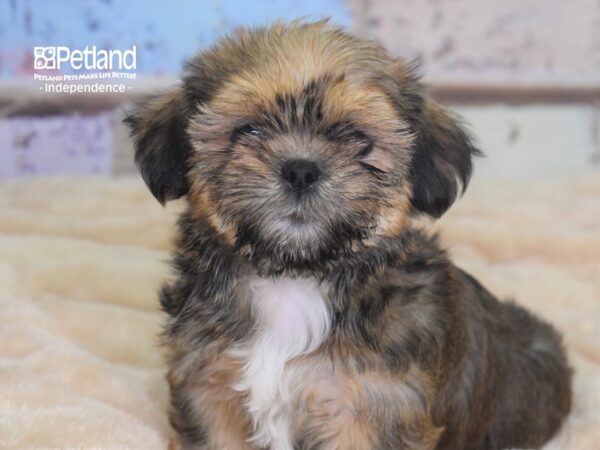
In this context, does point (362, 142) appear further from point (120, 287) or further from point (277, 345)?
point (120, 287)

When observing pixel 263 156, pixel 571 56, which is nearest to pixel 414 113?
pixel 263 156

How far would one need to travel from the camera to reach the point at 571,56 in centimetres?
576

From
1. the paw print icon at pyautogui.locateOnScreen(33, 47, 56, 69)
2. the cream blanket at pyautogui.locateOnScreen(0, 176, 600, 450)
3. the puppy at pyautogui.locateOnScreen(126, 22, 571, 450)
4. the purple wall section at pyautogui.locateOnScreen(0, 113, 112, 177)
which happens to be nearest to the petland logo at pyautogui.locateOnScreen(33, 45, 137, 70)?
the paw print icon at pyautogui.locateOnScreen(33, 47, 56, 69)

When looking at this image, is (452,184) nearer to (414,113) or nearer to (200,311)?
(414,113)

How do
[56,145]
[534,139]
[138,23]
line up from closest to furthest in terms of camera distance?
[138,23] < [56,145] < [534,139]

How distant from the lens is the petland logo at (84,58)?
5031 mm

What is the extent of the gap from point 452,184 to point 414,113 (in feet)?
0.76

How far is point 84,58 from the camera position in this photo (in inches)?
197

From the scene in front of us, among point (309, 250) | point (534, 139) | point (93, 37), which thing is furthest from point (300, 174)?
point (534, 139)

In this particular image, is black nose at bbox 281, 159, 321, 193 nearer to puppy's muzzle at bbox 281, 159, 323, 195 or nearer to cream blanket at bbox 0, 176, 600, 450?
puppy's muzzle at bbox 281, 159, 323, 195

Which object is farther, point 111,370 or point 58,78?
point 58,78

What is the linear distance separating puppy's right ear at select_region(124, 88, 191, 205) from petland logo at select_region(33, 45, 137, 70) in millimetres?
2394

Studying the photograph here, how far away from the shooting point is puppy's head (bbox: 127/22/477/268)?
238cm

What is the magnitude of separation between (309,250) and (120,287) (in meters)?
1.84
